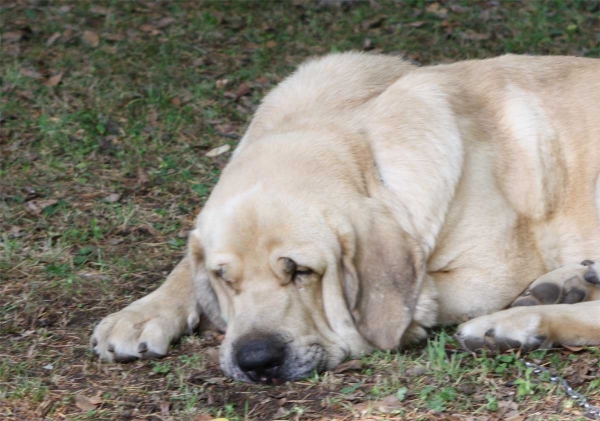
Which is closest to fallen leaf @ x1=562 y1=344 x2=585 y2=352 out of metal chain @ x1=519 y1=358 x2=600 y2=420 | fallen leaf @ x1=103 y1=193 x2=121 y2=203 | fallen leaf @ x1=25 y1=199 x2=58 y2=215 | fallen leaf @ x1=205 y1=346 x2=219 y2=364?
metal chain @ x1=519 y1=358 x2=600 y2=420

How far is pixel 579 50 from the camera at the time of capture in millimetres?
7945

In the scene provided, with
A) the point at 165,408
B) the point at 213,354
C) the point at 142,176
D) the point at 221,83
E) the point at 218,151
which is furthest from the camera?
the point at 221,83

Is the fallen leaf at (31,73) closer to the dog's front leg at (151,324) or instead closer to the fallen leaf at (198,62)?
the fallen leaf at (198,62)

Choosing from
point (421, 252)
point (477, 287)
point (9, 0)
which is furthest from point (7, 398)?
point (9, 0)

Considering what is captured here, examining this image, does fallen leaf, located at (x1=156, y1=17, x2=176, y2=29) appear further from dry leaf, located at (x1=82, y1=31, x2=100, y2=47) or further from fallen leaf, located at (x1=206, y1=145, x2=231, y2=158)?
fallen leaf, located at (x1=206, y1=145, x2=231, y2=158)

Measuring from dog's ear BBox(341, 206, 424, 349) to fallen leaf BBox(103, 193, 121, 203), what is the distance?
2.48 metres

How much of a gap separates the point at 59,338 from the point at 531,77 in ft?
9.14

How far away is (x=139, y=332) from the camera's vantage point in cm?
444

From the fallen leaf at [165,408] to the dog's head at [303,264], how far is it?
12.0 inches

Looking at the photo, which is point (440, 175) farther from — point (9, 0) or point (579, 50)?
point (9, 0)

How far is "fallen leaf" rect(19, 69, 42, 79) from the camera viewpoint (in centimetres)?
771

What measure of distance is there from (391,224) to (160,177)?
266 cm

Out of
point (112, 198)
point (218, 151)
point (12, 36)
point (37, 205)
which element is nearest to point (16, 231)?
point (37, 205)

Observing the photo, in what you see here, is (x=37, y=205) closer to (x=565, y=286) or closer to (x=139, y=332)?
(x=139, y=332)
